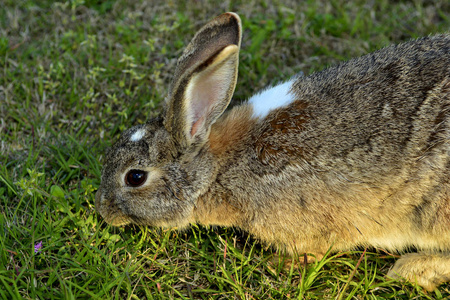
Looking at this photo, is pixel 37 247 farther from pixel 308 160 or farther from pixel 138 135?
pixel 308 160

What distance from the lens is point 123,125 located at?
5.00 meters

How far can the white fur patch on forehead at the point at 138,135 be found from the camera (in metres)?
4.06

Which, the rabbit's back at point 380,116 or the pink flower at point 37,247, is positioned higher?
the rabbit's back at point 380,116

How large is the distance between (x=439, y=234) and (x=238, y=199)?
4.81 ft

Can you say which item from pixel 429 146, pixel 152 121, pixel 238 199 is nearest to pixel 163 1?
pixel 152 121

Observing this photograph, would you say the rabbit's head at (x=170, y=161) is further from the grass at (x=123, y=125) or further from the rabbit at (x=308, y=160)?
the grass at (x=123, y=125)

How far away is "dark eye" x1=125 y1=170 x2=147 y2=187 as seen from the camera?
4008mm

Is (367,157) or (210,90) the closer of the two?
(367,157)

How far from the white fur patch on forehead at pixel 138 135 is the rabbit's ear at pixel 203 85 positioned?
0.23 metres

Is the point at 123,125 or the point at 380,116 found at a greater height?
the point at 380,116

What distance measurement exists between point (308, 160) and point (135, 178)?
1.32 meters

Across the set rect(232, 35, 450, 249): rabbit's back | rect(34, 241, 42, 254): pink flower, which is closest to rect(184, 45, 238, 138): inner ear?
→ rect(232, 35, 450, 249): rabbit's back

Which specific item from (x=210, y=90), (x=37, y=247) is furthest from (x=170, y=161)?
(x=37, y=247)

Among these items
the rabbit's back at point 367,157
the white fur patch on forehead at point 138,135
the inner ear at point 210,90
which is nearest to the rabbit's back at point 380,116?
the rabbit's back at point 367,157
